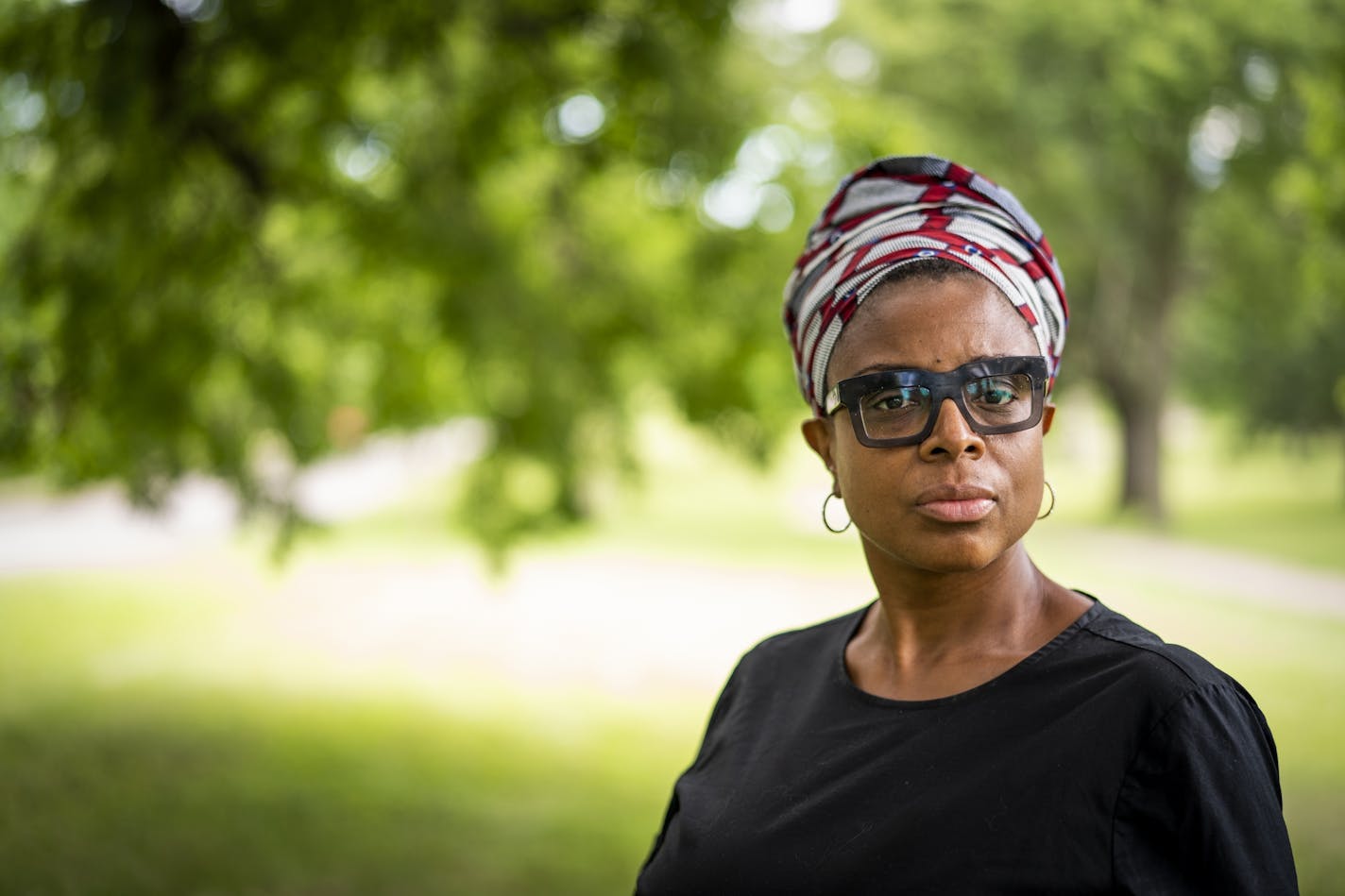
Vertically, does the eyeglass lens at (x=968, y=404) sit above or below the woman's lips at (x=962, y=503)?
above

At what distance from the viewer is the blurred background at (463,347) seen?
478 cm

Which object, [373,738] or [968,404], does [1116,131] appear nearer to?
[373,738]

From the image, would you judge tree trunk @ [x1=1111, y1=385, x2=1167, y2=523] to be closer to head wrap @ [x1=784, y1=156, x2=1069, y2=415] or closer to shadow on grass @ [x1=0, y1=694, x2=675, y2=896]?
shadow on grass @ [x1=0, y1=694, x2=675, y2=896]

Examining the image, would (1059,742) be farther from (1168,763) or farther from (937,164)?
(937,164)

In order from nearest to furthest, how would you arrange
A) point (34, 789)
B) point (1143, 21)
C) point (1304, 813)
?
point (1304, 813) → point (34, 789) → point (1143, 21)

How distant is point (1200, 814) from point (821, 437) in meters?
0.62

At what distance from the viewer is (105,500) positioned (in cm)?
1808

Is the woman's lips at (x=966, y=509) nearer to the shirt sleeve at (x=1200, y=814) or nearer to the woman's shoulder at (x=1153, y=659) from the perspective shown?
the woman's shoulder at (x=1153, y=659)

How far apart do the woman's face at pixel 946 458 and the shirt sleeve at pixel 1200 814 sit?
0.27 meters

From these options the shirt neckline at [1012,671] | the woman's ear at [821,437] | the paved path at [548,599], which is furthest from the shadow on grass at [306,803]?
the shirt neckline at [1012,671]

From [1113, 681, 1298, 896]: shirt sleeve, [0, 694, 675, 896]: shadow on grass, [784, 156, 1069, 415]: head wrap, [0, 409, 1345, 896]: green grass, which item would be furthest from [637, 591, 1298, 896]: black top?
[0, 694, 675, 896]: shadow on grass

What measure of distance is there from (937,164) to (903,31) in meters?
11.1

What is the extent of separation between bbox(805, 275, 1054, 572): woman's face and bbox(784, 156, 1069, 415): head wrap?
0.08ft

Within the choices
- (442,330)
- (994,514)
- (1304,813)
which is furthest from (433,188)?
(1304,813)
